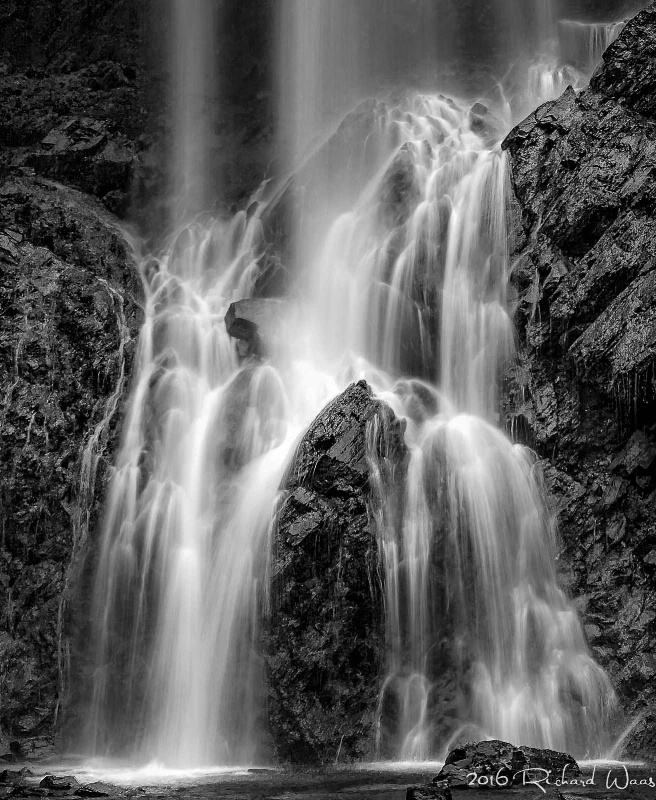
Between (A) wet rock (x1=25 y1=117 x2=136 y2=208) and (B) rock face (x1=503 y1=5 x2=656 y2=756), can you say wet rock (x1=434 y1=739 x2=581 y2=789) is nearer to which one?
(B) rock face (x1=503 y1=5 x2=656 y2=756)

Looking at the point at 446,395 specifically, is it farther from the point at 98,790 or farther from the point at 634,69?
the point at 98,790

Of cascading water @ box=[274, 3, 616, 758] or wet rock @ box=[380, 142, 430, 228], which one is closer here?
cascading water @ box=[274, 3, 616, 758]

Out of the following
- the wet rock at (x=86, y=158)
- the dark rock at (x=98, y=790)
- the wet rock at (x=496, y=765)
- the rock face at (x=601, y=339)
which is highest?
the wet rock at (x=86, y=158)

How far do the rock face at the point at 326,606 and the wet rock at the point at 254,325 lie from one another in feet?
17.7

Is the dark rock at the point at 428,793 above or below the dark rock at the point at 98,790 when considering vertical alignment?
above

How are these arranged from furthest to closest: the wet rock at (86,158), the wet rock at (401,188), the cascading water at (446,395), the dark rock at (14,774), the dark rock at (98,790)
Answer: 1. the wet rock at (86,158)
2. the wet rock at (401,188)
3. the cascading water at (446,395)
4. the dark rock at (14,774)
5. the dark rock at (98,790)

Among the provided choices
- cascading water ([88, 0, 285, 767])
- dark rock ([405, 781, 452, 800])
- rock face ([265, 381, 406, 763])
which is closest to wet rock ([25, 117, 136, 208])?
cascading water ([88, 0, 285, 767])

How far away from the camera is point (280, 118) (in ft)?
100

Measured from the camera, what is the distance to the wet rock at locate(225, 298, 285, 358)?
2080 cm

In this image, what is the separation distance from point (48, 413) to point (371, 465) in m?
7.56

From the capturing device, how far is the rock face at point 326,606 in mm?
14461

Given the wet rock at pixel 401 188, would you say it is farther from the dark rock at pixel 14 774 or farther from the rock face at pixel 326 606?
the dark rock at pixel 14 774

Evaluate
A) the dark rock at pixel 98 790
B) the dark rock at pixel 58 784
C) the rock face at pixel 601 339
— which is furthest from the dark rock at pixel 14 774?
the rock face at pixel 601 339

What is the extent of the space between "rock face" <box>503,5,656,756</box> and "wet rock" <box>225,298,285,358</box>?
5.86 metres
